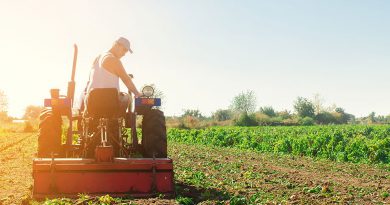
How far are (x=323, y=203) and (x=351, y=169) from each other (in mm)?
7904

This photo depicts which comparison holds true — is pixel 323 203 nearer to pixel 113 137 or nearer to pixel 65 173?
pixel 113 137

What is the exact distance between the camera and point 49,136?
8125 mm

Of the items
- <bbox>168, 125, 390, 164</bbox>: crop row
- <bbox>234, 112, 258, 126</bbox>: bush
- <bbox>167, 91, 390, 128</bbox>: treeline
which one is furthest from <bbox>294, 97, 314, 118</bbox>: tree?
<bbox>168, 125, 390, 164</bbox>: crop row

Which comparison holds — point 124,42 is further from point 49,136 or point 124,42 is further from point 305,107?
point 305,107

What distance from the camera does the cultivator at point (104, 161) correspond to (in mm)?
6965

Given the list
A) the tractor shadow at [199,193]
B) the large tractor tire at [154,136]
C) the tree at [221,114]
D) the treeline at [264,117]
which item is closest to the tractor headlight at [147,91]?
the large tractor tire at [154,136]

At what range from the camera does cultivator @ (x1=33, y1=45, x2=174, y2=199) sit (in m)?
6.96

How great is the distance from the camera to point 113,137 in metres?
7.55

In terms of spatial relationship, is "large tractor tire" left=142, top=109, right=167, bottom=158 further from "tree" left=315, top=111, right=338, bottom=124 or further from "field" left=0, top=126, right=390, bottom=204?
"tree" left=315, top=111, right=338, bottom=124

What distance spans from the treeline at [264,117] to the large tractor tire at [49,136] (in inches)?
1764

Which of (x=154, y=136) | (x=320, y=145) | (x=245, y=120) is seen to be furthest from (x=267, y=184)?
(x=245, y=120)

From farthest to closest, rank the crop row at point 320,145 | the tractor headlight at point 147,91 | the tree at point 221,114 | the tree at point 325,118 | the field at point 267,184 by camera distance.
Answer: the tree at point 221,114, the tree at point 325,118, the crop row at point 320,145, the tractor headlight at point 147,91, the field at point 267,184

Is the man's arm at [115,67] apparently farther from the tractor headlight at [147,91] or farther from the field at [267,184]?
the field at [267,184]

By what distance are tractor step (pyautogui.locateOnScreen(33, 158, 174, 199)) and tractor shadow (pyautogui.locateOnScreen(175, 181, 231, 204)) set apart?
596 mm
